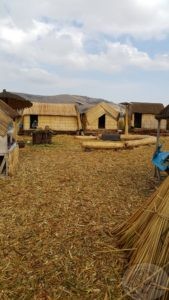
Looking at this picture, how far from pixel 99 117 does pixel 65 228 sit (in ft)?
80.6

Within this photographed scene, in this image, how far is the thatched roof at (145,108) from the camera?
3172 cm

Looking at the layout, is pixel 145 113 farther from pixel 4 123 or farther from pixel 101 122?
pixel 4 123

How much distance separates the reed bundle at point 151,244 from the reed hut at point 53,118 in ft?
79.8

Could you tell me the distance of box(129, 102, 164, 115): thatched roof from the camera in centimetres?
3172

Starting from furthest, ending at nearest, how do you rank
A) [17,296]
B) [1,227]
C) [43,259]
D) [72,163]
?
[72,163]
[1,227]
[43,259]
[17,296]

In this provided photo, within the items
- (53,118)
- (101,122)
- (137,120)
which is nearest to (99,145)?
(53,118)

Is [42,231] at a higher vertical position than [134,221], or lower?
lower

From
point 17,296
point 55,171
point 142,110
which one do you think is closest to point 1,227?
point 17,296

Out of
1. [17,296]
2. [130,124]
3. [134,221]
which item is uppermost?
[130,124]

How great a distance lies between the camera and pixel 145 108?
3198 centimetres

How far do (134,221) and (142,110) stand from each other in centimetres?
2696

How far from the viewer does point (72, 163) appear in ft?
47.6

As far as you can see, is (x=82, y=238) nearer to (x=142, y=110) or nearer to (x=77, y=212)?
(x=77, y=212)

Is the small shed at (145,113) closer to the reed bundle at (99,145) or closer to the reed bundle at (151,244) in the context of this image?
the reed bundle at (99,145)
